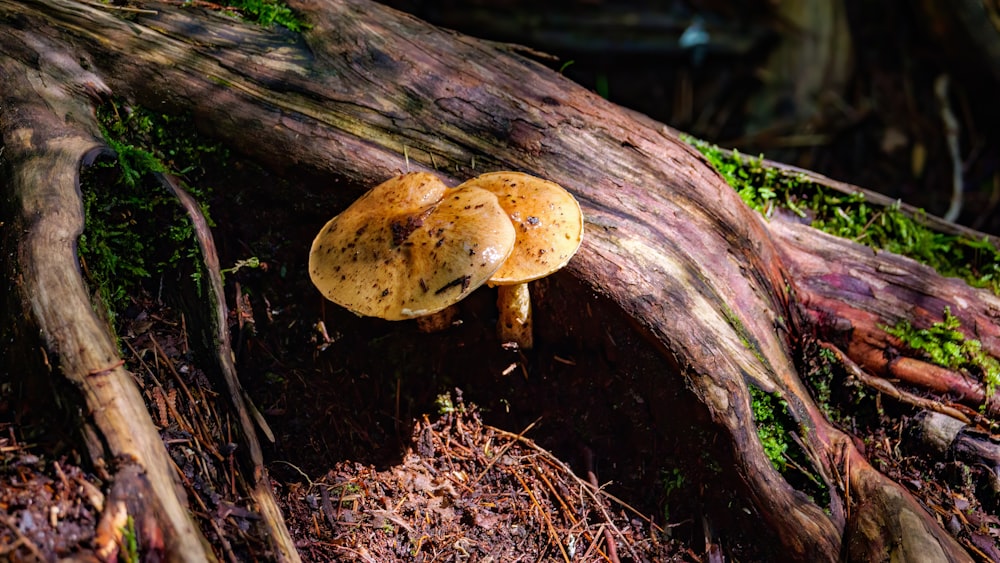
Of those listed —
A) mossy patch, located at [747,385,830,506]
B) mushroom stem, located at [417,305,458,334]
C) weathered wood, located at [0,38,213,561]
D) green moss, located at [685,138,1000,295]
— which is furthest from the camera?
green moss, located at [685,138,1000,295]

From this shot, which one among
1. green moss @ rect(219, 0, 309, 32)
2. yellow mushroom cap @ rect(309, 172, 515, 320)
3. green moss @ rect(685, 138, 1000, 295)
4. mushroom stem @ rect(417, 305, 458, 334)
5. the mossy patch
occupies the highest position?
green moss @ rect(219, 0, 309, 32)

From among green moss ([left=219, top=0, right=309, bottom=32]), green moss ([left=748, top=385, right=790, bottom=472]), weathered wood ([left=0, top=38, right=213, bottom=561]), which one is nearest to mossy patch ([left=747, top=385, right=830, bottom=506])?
green moss ([left=748, top=385, right=790, bottom=472])

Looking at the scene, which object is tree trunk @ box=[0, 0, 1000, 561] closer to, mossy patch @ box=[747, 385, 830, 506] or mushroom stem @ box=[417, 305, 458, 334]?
mossy patch @ box=[747, 385, 830, 506]

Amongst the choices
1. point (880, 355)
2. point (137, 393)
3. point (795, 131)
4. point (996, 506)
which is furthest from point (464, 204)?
point (795, 131)

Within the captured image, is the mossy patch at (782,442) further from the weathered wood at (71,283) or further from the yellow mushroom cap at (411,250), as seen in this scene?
the weathered wood at (71,283)

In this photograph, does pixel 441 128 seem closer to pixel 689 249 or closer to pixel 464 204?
pixel 464 204

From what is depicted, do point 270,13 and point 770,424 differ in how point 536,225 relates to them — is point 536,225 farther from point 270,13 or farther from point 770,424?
point 270,13
